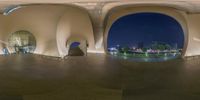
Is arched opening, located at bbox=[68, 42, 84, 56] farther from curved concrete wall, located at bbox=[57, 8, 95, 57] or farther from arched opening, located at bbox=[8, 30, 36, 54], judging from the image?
arched opening, located at bbox=[8, 30, 36, 54]

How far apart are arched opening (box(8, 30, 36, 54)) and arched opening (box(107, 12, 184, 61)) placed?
23.5 feet

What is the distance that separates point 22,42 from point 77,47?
16.0ft

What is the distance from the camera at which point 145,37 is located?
1812cm

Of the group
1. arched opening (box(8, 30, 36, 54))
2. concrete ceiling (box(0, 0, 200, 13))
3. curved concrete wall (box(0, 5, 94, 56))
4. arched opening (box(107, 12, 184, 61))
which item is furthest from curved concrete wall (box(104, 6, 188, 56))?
arched opening (box(8, 30, 36, 54))

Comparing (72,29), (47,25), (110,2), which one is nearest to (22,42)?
(47,25)

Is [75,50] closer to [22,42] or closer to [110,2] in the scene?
[22,42]

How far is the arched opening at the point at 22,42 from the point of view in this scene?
848 inches

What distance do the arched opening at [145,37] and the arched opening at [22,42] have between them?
716 cm

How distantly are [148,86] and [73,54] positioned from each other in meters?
13.3

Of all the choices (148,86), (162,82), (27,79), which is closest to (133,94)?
(148,86)

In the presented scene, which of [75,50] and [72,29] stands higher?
[72,29]

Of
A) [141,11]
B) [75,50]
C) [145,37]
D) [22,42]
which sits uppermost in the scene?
Result: [141,11]

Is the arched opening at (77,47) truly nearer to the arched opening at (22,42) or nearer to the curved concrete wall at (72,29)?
the curved concrete wall at (72,29)

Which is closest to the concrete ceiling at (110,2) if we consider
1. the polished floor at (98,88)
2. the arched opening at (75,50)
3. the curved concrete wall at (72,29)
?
the curved concrete wall at (72,29)
